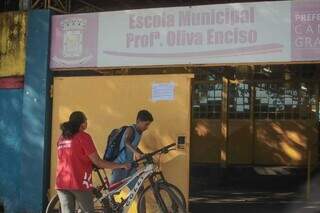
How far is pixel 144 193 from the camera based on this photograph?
8.18m

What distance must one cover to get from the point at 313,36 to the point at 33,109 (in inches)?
178

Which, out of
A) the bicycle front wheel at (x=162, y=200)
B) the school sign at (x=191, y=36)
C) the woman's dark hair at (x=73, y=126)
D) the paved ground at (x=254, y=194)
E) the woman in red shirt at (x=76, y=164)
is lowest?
the paved ground at (x=254, y=194)

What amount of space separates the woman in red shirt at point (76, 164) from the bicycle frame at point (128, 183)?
3.00ft

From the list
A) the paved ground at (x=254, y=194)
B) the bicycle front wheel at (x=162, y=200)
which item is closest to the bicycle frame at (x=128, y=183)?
the bicycle front wheel at (x=162, y=200)

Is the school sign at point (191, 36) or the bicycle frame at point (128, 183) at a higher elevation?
the school sign at point (191, 36)

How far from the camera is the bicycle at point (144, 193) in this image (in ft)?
26.2

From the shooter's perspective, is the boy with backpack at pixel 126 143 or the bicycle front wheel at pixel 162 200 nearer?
the bicycle front wheel at pixel 162 200

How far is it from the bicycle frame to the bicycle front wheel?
0.42 ft

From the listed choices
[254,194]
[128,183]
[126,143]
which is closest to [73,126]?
[126,143]

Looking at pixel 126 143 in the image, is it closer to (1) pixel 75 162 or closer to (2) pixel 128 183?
(2) pixel 128 183

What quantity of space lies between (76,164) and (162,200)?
1464 mm

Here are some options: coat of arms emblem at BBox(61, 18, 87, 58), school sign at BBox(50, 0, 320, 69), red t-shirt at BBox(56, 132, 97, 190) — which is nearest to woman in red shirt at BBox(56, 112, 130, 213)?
red t-shirt at BBox(56, 132, 97, 190)

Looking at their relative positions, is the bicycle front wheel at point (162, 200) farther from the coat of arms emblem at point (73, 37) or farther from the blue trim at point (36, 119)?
the coat of arms emblem at point (73, 37)

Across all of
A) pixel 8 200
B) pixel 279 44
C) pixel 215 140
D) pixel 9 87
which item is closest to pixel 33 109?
pixel 9 87
